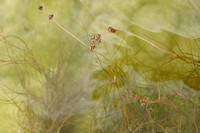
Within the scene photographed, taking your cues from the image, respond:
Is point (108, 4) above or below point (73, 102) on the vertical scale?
above

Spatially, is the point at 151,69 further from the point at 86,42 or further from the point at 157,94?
the point at 86,42

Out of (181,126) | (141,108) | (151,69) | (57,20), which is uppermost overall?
(57,20)

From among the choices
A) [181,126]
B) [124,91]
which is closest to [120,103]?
[124,91]

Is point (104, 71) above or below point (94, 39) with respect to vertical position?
below

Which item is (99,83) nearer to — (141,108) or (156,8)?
(141,108)

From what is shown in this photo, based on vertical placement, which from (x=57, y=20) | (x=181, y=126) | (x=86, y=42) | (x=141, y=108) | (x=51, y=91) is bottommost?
(x=181, y=126)

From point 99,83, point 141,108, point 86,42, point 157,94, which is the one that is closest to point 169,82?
point 157,94

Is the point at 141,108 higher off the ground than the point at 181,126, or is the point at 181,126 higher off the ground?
the point at 141,108
